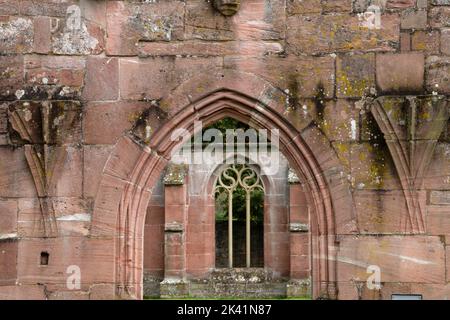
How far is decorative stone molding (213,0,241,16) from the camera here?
909cm

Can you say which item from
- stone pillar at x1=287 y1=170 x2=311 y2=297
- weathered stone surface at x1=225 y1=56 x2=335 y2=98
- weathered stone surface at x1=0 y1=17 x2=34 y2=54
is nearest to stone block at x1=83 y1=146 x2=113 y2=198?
weathered stone surface at x1=0 y1=17 x2=34 y2=54

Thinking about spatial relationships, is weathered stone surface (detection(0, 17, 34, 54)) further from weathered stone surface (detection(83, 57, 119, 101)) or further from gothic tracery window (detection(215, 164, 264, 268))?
gothic tracery window (detection(215, 164, 264, 268))

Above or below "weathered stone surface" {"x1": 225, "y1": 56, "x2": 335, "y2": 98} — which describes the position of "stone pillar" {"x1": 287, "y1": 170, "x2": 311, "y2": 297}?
below

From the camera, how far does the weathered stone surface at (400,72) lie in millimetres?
8992

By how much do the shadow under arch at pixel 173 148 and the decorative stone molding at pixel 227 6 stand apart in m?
0.76

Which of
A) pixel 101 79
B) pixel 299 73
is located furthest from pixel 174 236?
pixel 299 73

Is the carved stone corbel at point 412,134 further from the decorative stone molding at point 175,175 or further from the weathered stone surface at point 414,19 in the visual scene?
the decorative stone molding at point 175,175

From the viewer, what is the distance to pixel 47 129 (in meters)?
9.11

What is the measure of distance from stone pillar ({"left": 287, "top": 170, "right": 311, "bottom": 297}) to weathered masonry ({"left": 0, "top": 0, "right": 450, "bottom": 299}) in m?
9.66

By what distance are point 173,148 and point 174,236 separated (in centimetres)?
978

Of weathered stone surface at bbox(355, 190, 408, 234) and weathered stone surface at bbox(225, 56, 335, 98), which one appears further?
weathered stone surface at bbox(225, 56, 335, 98)

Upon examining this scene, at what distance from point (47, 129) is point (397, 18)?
3.51m

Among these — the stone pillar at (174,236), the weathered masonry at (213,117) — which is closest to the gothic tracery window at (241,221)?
the stone pillar at (174,236)

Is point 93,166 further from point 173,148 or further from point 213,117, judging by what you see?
point 213,117
